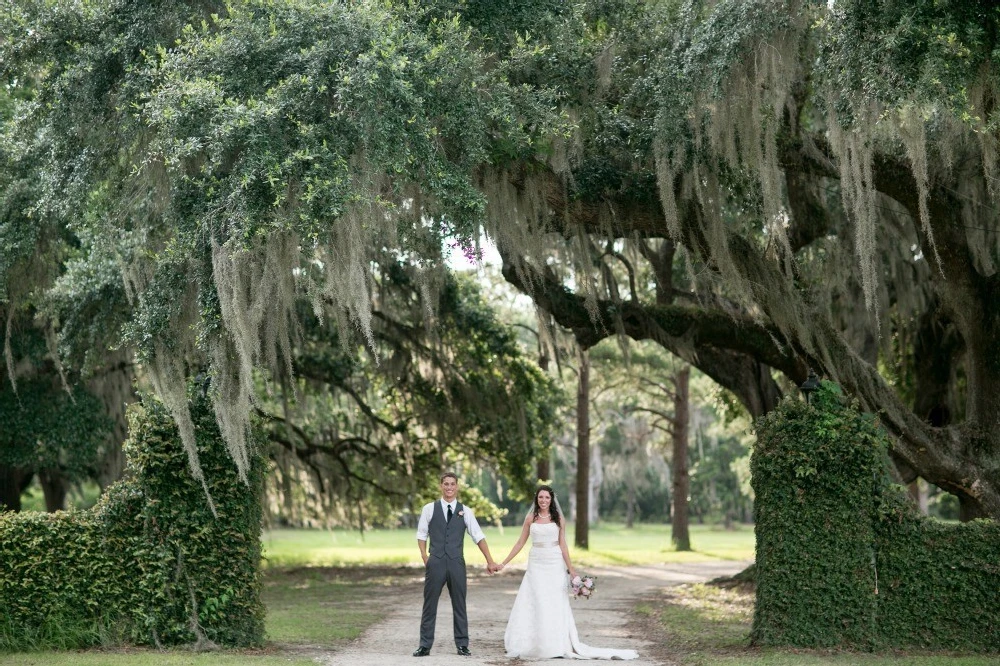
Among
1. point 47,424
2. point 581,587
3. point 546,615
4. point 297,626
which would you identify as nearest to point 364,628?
point 297,626

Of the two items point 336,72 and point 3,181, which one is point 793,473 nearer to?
point 336,72

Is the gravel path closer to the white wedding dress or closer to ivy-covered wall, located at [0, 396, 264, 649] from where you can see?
the white wedding dress

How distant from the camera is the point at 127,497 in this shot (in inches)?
337

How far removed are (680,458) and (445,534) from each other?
63.3 ft

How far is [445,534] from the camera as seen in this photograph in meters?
8.21

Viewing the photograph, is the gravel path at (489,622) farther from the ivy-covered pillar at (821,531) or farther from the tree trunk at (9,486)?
the tree trunk at (9,486)

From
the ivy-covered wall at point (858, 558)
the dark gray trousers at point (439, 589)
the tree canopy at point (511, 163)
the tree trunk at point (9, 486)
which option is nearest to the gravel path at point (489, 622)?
the dark gray trousers at point (439, 589)

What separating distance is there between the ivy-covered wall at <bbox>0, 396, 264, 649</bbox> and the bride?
2.18 meters

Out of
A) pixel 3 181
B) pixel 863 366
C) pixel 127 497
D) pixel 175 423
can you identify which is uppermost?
pixel 3 181

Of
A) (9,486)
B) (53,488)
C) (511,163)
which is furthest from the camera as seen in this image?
(53,488)

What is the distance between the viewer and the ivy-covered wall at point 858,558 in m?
8.30

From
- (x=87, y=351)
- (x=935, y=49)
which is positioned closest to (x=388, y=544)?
(x=87, y=351)

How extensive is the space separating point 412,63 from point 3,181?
198 inches

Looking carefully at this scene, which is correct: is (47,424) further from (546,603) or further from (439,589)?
(546,603)
